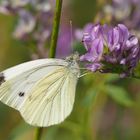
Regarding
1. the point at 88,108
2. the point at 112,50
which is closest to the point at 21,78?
the point at 112,50

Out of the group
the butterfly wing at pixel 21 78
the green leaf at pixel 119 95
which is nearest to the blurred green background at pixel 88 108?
the green leaf at pixel 119 95

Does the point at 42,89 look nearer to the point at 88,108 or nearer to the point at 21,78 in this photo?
the point at 21,78

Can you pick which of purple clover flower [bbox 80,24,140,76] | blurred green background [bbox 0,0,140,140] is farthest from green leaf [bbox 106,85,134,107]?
purple clover flower [bbox 80,24,140,76]

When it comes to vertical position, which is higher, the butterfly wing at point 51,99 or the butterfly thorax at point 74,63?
the butterfly thorax at point 74,63

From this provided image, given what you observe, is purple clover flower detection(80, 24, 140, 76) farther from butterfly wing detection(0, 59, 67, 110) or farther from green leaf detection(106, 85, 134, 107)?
Answer: green leaf detection(106, 85, 134, 107)

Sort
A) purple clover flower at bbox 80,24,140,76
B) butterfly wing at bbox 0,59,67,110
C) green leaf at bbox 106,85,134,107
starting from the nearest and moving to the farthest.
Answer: purple clover flower at bbox 80,24,140,76, butterfly wing at bbox 0,59,67,110, green leaf at bbox 106,85,134,107

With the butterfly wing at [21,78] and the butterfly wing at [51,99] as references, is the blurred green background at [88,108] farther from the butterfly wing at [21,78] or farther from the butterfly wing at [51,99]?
the butterfly wing at [21,78]

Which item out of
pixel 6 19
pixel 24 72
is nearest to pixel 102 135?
pixel 6 19
